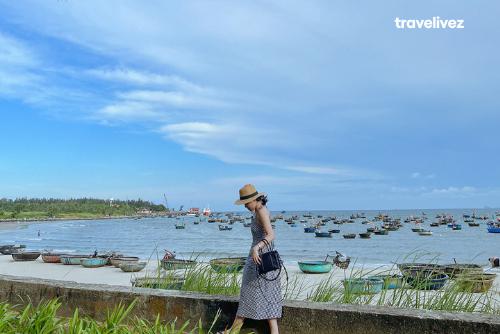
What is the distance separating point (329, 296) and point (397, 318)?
5.40 feet

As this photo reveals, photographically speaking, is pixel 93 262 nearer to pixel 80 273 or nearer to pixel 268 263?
pixel 80 273

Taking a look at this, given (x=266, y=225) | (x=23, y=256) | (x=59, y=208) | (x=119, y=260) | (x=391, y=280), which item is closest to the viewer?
(x=266, y=225)

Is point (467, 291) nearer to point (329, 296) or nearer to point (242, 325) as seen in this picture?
point (329, 296)

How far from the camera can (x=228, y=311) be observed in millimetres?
5129

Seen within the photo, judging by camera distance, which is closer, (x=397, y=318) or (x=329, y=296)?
(x=397, y=318)

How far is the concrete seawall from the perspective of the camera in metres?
4.26

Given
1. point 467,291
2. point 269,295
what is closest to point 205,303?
point 269,295

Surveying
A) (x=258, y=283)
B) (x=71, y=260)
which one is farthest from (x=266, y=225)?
(x=71, y=260)

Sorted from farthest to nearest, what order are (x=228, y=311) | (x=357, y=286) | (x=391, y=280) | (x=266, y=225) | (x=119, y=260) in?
(x=119, y=260), (x=391, y=280), (x=357, y=286), (x=228, y=311), (x=266, y=225)

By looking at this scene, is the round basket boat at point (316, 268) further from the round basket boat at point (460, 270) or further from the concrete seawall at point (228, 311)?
the concrete seawall at point (228, 311)

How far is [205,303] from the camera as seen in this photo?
16.9ft

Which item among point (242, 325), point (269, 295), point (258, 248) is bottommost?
point (242, 325)

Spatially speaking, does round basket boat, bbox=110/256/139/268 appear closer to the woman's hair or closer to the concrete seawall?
the concrete seawall

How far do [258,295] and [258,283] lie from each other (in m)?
0.12
